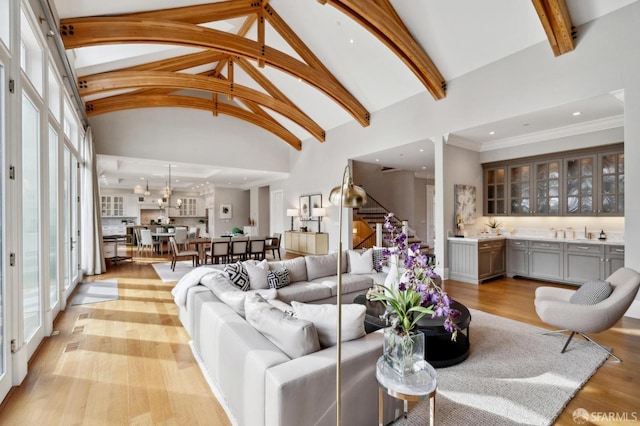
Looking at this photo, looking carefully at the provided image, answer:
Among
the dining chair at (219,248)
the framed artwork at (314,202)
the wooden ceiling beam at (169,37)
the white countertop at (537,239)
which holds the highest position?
the wooden ceiling beam at (169,37)

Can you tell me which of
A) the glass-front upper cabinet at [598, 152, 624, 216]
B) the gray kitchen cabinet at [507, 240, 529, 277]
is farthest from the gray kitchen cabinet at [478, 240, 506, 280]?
the glass-front upper cabinet at [598, 152, 624, 216]

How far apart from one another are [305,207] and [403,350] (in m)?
8.75

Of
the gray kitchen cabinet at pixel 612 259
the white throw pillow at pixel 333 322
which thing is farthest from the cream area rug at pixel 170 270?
the gray kitchen cabinet at pixel 612 259

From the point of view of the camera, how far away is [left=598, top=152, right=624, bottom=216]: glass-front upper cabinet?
496 cm

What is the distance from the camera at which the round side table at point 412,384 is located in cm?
138

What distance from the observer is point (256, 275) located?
362 centimetres

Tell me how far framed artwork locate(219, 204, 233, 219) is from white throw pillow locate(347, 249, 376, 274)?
416 inches

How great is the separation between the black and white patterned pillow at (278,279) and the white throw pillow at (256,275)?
0.07m

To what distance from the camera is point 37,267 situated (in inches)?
119

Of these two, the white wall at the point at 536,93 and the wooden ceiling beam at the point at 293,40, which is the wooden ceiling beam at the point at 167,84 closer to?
the wooden ceiling beam at the point at 293,40

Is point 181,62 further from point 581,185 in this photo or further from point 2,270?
point 581,185

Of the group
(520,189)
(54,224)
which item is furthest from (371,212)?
(54,224)

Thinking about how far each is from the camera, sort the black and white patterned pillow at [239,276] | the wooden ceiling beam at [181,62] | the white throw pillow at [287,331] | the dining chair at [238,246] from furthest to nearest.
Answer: the dining chair at [238,246] → the wooden ceiling beam at [181,62] → the black and white patterned pillow at [239,276] → the white throw pillow at [287,331]

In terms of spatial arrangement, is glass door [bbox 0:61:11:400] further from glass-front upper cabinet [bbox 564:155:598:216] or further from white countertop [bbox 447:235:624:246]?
glass-front upper cabinet [bbox 564:155:598:216]
